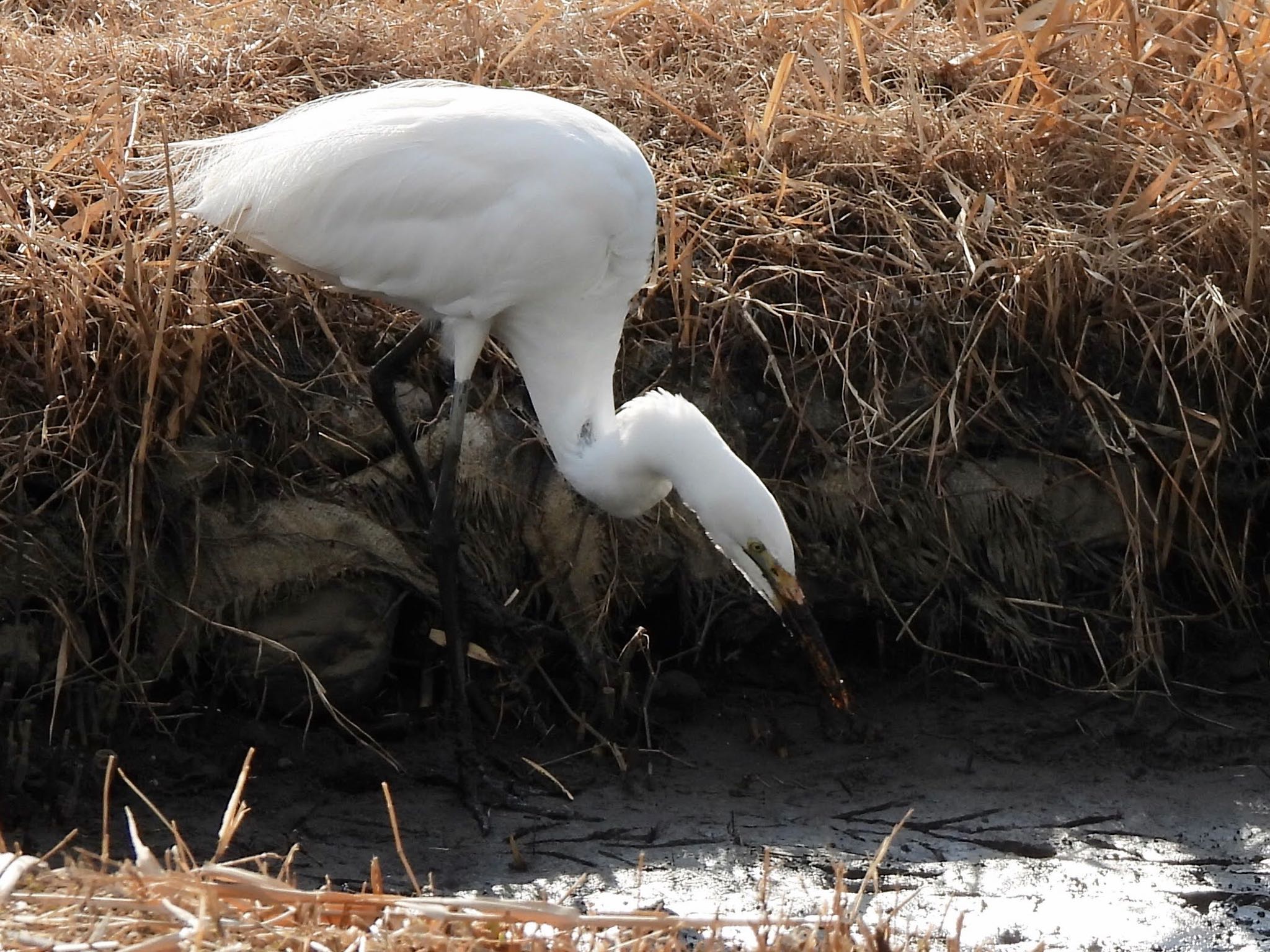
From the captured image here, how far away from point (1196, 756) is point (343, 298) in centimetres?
247

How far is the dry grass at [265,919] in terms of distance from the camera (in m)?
1.85

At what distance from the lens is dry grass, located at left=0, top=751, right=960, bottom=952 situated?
1849 millimetres

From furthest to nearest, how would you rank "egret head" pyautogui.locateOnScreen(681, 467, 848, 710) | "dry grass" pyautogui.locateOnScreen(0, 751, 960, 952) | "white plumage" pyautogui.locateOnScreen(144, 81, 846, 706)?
"white plumage" pyautogui.locateOnScreen(144, 81, 846, 706), "egret head" pyautogui.locateOnScreen(681, 467, 848, 710), "dry grass" pyautogui.locateOnScreen(0, 751, 960, 952)

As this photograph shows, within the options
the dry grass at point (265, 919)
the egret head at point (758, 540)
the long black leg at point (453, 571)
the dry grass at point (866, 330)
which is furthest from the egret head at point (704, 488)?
the dry grass at point (265, 919)

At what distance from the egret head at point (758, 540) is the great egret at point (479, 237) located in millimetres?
149

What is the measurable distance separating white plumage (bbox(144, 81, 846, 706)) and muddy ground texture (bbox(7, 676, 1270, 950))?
415mm

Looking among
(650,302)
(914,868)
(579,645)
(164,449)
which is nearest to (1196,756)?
(914,868)

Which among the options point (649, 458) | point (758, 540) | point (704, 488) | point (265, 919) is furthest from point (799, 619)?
point (265, 919)

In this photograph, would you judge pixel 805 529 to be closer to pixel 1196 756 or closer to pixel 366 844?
pixel 1196 756

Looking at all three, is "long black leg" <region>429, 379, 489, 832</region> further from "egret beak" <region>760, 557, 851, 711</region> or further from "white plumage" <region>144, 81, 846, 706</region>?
"egret beak" <region>760, 557, 851, 711</region>

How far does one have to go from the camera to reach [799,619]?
313 cm

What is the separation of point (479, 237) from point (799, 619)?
3.68 ft

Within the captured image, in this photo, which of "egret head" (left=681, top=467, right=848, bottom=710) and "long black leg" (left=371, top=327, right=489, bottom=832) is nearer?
"egret head" (left=681, top=467, right=848, bottom=710)

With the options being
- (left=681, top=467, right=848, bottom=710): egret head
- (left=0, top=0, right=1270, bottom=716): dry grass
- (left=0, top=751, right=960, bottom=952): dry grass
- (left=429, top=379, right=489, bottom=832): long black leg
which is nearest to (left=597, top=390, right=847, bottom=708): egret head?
(left=681, top=467, right=848, bottom=710): egret head
